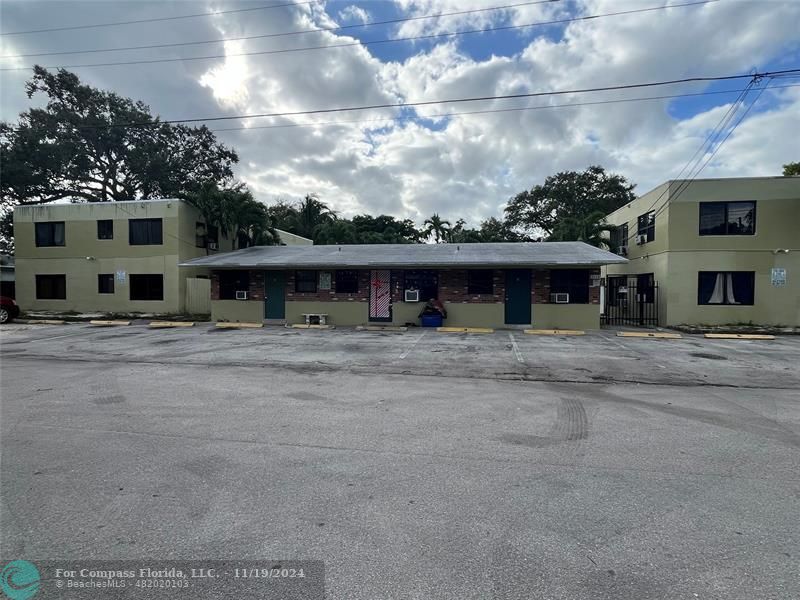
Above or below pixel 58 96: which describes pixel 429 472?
below

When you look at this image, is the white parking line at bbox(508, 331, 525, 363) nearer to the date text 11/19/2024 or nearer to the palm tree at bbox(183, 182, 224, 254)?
the date text 11/19/2024

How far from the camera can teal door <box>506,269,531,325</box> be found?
57.1ft

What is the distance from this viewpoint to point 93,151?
32.9 metres

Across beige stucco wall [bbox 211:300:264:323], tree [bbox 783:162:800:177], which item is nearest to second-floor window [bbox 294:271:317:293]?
beige stucco wall [bbox 211:300:264:323]

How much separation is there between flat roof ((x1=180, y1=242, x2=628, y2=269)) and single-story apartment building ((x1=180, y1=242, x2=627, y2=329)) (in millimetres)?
41

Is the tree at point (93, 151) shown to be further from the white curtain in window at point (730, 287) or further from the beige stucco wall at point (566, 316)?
the white curtain in window at point (730, 287)

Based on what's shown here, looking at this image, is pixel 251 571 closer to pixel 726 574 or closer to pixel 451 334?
pixel 726 574

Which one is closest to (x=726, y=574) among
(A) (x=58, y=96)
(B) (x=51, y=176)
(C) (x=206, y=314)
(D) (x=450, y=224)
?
(C) (x=206, y=314)

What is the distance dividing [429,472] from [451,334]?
11.9m

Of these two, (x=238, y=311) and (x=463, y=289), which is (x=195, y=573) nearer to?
(x=463, y=289)

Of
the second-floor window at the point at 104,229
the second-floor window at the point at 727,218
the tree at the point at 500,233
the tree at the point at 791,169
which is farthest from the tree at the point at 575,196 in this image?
the second-floor window at the point at 104,229

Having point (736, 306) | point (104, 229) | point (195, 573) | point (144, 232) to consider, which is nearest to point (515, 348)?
point (195, 573)

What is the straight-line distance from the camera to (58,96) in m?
32.6

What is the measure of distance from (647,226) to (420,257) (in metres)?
11.3
